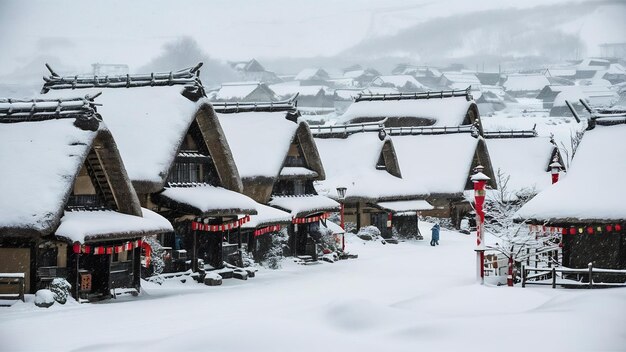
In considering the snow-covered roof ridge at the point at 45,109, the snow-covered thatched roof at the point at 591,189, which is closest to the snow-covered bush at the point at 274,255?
the snow-covered thatched roof at the point at 591,189

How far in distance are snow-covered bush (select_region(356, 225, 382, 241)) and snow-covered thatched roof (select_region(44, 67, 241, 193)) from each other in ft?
46.2

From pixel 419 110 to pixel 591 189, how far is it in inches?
1434

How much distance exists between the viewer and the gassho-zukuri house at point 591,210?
24.2m

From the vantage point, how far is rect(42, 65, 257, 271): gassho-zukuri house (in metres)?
26.4

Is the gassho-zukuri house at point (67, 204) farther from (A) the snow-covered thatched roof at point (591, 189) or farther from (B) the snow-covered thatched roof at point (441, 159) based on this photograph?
(B) the snow-covered thatched roof at point (441, 159)

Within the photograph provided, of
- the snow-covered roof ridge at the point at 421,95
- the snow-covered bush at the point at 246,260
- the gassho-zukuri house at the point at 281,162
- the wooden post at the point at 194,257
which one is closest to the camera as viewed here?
the wooden post at the point at 194,257

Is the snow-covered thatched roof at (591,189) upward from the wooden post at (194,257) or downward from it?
upward

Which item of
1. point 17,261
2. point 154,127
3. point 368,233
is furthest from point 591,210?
point 368,233

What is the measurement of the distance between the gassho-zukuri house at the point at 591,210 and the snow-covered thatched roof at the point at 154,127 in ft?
36.7

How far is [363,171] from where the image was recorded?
44.0m

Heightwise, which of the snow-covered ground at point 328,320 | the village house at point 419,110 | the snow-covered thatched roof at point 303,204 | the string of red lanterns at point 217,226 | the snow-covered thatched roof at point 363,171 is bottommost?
the snow-covered ground at point 328,320

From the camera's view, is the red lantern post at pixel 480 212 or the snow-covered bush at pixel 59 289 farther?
the red lantern post at pixel 480 212

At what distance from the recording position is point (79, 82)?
3094 centimetres

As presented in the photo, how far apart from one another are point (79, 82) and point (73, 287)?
11.9 metres
